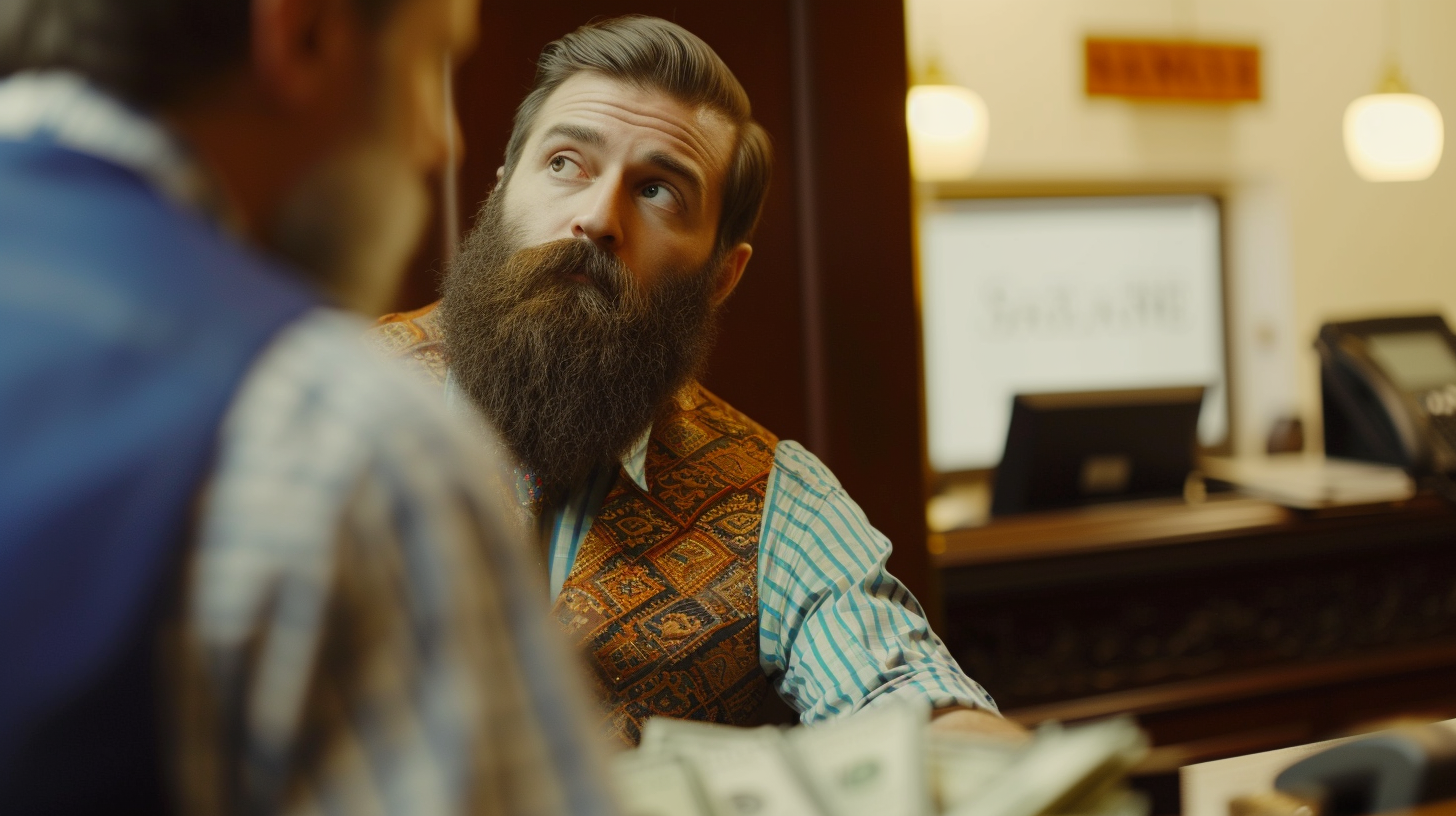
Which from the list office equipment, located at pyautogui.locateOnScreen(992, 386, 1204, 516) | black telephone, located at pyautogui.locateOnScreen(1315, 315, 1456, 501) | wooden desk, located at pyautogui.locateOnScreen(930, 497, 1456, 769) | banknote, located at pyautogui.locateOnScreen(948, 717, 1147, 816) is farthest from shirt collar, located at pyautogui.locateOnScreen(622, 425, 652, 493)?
black telephone, located at pyautogui.locateOnScreen(1315, 315, 1456, 501)

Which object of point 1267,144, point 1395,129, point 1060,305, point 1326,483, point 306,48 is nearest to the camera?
point 306,48

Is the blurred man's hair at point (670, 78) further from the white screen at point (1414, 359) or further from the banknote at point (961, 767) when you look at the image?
the white screen at point (1414, 359)

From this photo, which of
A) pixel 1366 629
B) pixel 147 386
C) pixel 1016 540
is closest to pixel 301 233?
pixel 147 386

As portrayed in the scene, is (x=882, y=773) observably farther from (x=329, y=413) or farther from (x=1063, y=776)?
(x=329, y=413)

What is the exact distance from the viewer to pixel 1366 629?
271 centimetres

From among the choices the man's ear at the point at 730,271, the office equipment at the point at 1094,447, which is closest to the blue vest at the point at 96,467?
the man's ear at the point at 730,271

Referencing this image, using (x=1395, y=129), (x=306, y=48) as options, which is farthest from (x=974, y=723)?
(x=1395, y=129)

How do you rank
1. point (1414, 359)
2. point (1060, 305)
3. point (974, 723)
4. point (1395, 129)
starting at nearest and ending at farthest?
point (974, 723)
point (1414, 359)
point (1395, 129)
point (1060, 305)

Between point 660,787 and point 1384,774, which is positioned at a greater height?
point 660,787

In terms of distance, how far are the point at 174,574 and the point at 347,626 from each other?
6cm

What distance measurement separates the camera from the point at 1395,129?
4.29m

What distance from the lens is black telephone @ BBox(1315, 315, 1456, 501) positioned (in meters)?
2.71

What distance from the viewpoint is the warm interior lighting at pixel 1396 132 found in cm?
426

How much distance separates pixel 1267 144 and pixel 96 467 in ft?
20.1
